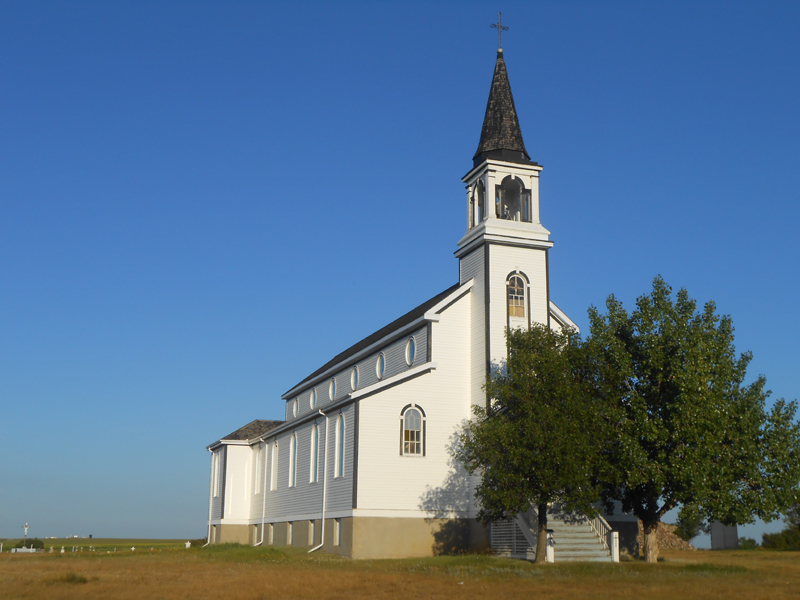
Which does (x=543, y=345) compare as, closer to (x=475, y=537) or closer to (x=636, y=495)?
(x=636, y=495)

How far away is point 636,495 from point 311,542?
1662cm

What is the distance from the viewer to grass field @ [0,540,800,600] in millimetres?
20781

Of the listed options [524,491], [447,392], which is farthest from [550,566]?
[447,392]

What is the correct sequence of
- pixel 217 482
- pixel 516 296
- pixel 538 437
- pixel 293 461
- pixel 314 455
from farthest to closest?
pixel 217 482 → pixel 293 461 → pixel 314 455 → pixel 516 296 → pixel 538 437

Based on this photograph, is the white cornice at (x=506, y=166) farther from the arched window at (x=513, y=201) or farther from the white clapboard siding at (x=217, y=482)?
the white clapboard siding at (x=217, y=482)

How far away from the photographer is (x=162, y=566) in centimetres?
3131

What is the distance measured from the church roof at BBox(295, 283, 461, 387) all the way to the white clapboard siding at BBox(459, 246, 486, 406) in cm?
214

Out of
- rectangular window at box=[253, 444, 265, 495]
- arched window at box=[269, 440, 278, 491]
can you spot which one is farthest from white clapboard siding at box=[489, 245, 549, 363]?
rectangular window at box=[253, 444, 265, 495]

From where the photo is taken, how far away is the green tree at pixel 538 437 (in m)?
29.5

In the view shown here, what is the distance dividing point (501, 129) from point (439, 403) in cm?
1400

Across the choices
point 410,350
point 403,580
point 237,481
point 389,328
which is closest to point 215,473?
point 237,481

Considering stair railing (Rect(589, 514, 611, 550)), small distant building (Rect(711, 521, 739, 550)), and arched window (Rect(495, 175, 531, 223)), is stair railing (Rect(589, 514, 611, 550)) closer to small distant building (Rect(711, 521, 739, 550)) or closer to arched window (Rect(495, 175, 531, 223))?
arched window (Rect(495, 175, 531, 223))

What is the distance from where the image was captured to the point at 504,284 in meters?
38.5

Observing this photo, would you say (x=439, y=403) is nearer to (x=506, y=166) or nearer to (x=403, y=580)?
(x=506, y=166)
